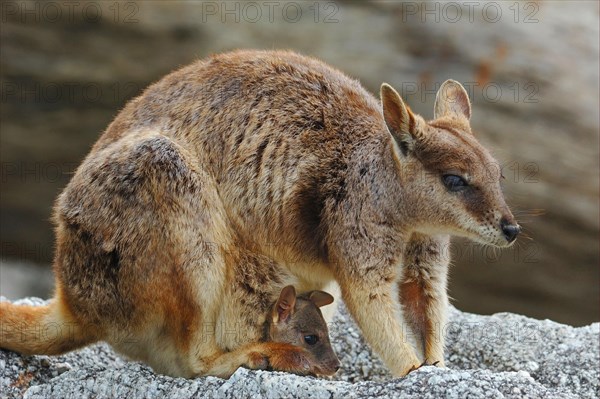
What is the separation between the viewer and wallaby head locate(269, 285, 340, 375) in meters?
6.48

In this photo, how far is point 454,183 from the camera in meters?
6.16

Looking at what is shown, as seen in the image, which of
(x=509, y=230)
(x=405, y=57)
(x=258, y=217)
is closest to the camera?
(x=509, y=230)

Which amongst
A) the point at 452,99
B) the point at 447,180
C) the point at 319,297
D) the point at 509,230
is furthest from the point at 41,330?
the point at 452,99

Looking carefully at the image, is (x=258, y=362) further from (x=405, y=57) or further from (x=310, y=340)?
(x=405, y=57)

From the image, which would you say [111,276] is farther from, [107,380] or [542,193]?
[542,193]

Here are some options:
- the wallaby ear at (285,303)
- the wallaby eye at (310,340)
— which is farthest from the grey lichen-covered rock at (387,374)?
the wallaby ear at (285,303)

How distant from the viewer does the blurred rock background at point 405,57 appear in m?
9.93

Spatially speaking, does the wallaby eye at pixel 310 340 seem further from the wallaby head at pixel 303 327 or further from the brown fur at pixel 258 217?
the brown fur at pixel 258 217

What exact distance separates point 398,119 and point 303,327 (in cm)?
153

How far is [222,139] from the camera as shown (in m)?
6.60

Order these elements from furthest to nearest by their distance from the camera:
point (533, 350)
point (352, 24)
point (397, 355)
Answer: point (352, 24) → point (533, 350) → point (397, 355)

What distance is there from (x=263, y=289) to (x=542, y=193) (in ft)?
15.2

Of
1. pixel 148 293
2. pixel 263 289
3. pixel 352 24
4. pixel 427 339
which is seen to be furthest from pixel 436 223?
pixel 352 24

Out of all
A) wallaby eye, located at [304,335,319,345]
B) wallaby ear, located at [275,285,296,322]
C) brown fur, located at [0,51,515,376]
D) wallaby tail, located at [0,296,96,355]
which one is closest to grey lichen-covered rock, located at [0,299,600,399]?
wallaby tail, located at [0,296,96,355]
